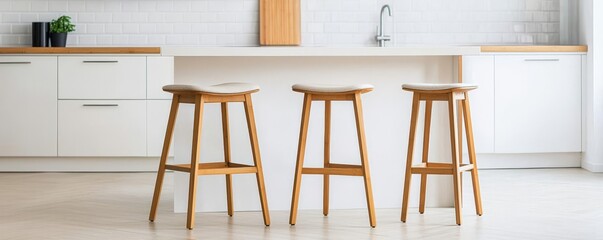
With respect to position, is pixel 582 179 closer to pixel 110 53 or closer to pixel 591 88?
pixel 591 88

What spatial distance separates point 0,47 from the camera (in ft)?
22.4

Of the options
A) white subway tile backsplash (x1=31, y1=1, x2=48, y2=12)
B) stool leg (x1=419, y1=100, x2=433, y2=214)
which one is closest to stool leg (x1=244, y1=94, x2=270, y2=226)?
stool leg (x1=419, y1=100, x2=433, y2=214)

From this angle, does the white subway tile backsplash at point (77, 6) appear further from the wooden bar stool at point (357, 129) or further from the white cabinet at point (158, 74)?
the wooden bar stool at point (357, 129)

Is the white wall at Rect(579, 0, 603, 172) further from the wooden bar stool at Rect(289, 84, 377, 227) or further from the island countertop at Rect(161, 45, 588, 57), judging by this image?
the wooden bar stool at Rect(289, 84, 377, 227)

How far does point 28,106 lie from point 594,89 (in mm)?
4131

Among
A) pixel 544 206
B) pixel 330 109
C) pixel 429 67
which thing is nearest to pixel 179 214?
pixel 330 109

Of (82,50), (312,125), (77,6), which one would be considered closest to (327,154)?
(312,125)

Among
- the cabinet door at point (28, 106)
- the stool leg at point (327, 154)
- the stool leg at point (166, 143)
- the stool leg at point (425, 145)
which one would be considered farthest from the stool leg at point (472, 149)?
the cabinet door at point (28, 106)

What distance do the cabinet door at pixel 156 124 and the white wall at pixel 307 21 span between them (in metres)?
0.79

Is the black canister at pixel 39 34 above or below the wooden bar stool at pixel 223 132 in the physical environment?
above

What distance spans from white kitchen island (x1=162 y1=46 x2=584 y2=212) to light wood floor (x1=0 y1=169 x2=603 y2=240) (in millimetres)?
114

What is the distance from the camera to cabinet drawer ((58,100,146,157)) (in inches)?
262

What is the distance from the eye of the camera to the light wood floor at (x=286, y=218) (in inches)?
165

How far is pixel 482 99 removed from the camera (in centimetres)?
678
